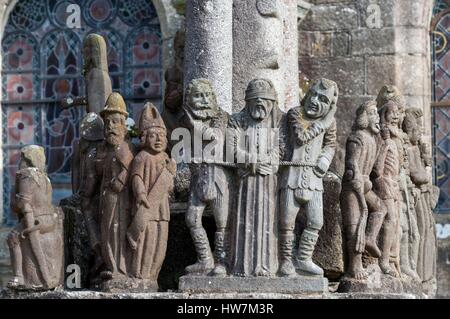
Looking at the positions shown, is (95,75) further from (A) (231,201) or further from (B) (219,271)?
(B) (219,271)

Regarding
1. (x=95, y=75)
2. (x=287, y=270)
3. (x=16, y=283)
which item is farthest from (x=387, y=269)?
(x=95, y=75)

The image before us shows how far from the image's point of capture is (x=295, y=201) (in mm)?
15141

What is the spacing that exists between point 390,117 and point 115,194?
8.01 ft

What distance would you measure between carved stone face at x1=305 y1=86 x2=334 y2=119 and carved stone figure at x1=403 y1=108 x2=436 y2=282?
2.32 m

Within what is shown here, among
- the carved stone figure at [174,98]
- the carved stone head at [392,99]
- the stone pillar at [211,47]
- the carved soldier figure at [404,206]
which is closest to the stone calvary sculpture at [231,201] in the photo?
the carved soldier figure at [404,206]

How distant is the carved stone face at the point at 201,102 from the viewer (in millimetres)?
15289

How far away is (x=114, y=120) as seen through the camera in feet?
51.3

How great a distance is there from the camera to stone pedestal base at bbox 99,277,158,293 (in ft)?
49.6

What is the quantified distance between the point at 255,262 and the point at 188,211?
667 millimetres

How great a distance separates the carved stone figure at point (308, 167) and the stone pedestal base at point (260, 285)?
174 millimetres

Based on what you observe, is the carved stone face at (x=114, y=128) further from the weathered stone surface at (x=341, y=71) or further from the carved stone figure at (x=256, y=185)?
the weathered stone surface at (x=341, y=71)
